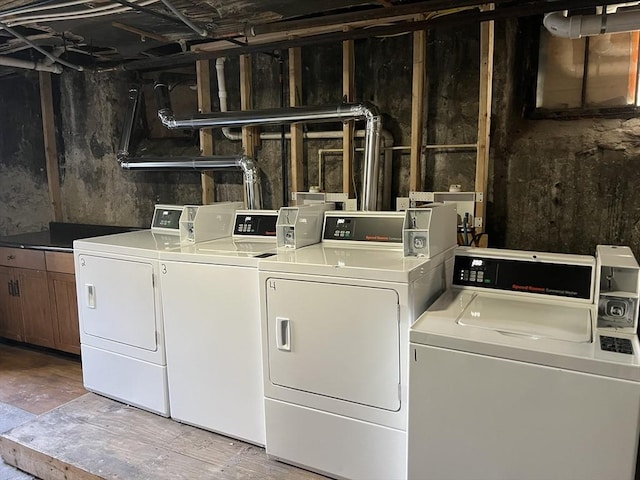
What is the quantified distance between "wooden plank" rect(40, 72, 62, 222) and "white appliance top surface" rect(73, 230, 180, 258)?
1.88 meters

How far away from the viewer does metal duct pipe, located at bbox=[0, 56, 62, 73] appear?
397 centimetres

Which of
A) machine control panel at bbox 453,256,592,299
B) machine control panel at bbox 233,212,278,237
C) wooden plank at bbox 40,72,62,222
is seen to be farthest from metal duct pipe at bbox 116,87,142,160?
machine control panel at bbox 453,256,592,299

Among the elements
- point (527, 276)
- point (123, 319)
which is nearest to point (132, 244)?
point (123, 319)

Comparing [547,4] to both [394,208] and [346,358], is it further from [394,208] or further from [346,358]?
[346,358]

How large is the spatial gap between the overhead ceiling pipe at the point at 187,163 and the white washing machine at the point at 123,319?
0.44 metres

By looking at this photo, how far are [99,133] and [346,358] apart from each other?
3545mm

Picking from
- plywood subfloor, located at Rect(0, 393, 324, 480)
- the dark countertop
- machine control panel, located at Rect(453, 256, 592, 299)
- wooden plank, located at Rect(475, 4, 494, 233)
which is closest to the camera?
machine control panel, located at Rect(453, 256, 592, 299)

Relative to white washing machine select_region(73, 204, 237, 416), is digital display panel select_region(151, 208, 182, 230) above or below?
above

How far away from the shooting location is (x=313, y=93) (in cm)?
351

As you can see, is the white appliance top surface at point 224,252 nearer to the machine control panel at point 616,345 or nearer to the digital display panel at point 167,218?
the digital display panel at point 167,218

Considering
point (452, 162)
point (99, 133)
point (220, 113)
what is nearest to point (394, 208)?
point (452, 162)

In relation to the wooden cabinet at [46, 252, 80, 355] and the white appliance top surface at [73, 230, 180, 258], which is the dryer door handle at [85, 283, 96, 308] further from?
the wooden cabinet at [46, 252, 80, 355]

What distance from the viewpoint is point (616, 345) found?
5.32ft

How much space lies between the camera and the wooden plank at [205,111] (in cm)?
374
